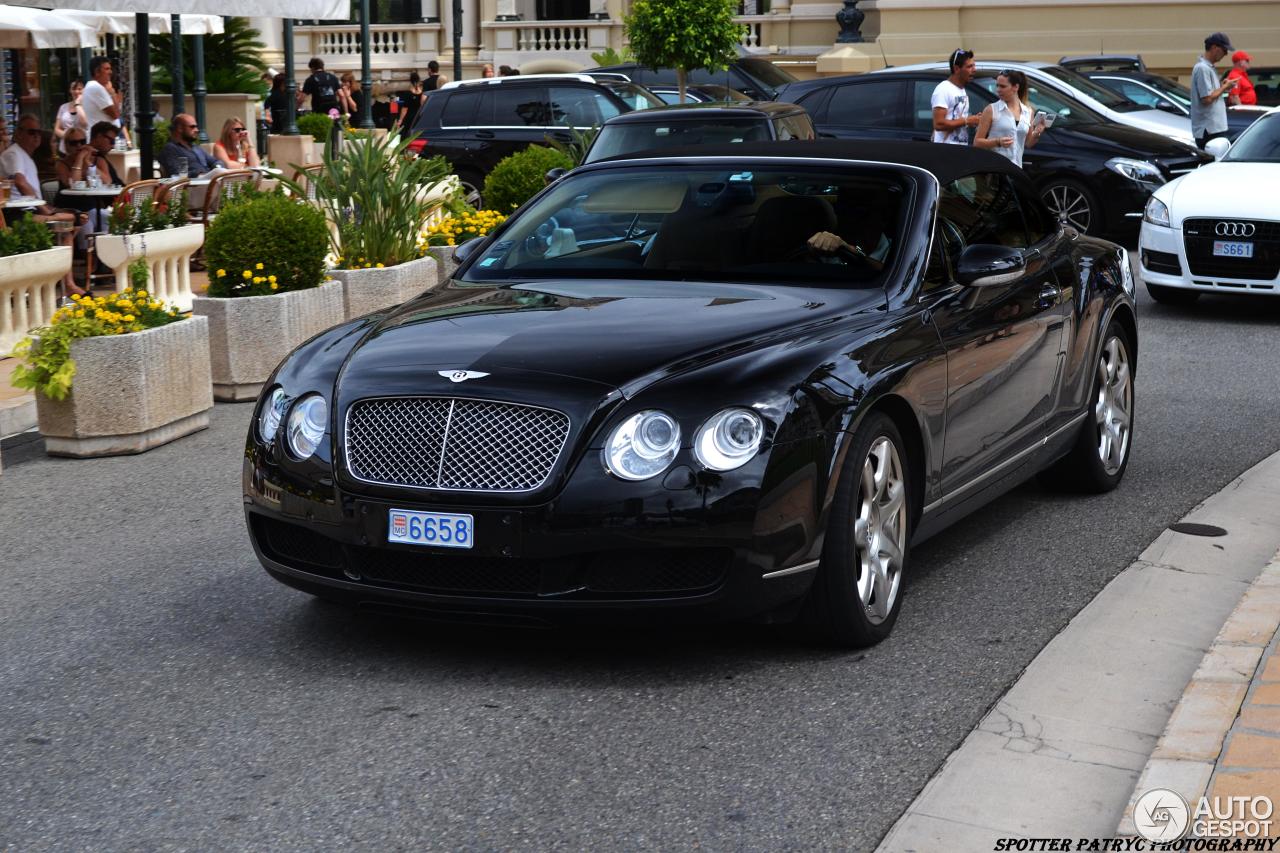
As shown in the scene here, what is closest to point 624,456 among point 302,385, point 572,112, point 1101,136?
point 302,385

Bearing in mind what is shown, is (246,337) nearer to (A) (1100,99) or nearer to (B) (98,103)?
(B) (98,103)

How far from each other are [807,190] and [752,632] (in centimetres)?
167

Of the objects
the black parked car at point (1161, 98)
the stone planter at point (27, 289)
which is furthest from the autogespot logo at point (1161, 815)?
the black parked car at point (1161, 98)

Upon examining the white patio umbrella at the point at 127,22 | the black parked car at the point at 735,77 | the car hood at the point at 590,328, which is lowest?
the car hood at the point at 590,328

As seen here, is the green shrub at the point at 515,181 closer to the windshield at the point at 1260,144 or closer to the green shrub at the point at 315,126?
the windshield at the point at 1260,144

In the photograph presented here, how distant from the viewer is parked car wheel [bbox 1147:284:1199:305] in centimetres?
1404

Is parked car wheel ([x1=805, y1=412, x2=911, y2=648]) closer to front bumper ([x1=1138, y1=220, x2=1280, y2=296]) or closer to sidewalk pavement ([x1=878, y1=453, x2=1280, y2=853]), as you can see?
sidewalk pavement ([x1=878, y1=453, x2=1280, y2=853])

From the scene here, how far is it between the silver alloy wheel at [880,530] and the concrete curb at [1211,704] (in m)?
0.95

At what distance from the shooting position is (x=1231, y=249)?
13195 mm

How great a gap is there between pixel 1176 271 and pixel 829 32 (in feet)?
113

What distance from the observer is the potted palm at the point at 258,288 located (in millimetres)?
10531


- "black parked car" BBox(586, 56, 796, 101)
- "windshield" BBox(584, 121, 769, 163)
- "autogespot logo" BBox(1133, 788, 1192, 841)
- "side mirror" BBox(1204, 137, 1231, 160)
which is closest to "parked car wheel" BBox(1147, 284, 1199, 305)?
"side mirror" BBox(1204, 137, 1231, 160)

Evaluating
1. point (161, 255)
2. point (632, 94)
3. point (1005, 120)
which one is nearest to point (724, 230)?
point (161, 255)

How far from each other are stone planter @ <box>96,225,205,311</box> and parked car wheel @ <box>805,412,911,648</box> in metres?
7.05
